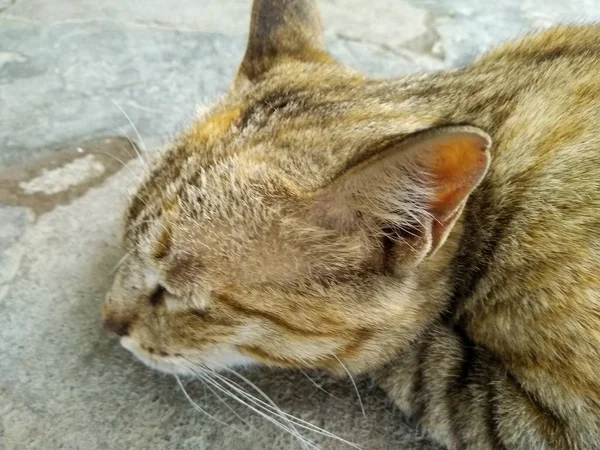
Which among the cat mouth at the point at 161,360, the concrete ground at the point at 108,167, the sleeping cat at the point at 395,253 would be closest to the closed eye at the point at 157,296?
the sleeping cat at the point at 395,253

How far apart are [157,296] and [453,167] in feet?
2.00

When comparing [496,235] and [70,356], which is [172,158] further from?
[496,235]

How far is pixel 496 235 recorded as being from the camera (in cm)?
120

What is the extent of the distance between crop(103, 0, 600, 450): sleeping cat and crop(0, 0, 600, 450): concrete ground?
0.14 m

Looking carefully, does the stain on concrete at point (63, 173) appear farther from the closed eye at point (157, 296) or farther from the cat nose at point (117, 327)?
the closed eye at point (157, 296)

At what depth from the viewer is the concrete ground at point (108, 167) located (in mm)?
1342

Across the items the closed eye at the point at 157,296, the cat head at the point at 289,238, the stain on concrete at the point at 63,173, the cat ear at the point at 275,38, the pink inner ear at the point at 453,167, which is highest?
the pink inner ear at the point at 453,167

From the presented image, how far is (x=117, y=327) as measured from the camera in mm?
1304

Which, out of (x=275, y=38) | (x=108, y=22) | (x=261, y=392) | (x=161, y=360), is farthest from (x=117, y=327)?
(x=108, y=22)

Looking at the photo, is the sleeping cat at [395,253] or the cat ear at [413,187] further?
the sleeping cat at [395,253]

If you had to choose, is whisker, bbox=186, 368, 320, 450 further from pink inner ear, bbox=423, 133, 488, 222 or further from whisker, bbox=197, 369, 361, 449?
pink inner ear, bbox=423, 133, 488, 222

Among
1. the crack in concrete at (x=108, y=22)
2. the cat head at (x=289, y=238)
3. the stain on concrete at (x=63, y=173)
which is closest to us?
the cat head at (x=289, y=238)

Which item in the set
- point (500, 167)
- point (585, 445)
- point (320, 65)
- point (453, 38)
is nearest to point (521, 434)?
point (585, 445)

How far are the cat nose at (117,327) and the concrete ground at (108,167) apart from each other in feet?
0.46
